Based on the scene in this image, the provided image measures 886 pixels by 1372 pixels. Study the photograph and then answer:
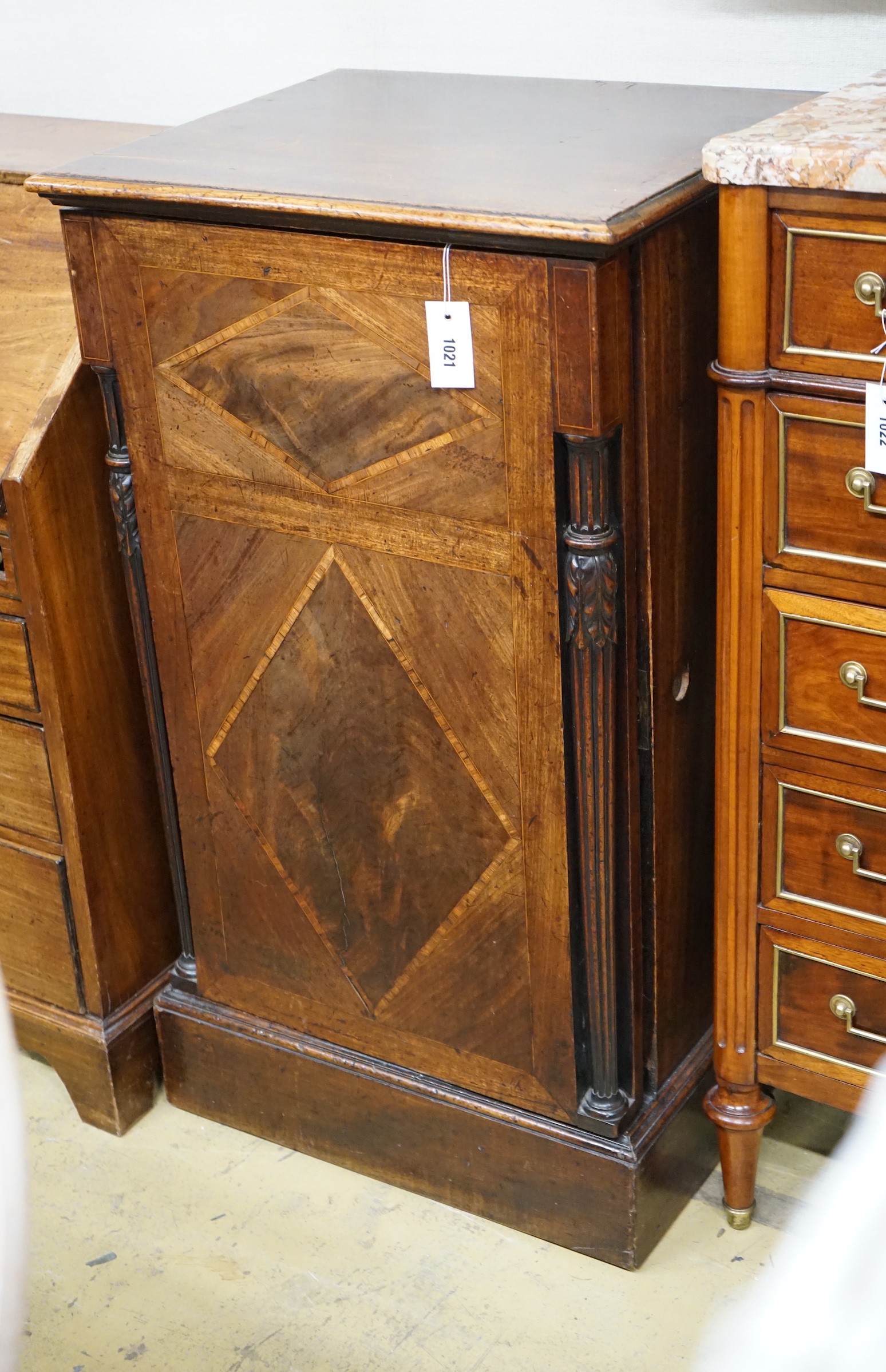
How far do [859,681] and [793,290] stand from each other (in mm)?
419

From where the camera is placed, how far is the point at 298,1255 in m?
2.13

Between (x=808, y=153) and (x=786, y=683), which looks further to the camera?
(x=786, y=683)

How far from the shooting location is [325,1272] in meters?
2.10

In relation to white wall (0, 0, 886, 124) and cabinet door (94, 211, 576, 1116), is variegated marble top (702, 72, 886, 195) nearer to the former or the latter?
cabinet door (94, 211, 576, 1116)

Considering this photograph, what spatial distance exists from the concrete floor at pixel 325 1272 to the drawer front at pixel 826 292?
3.94 ft

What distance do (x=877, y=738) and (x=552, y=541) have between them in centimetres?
42

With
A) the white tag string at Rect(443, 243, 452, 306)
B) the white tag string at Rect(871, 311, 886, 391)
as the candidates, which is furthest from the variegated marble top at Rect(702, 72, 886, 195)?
the white tag string at Rect(443, 243, 452, 306)

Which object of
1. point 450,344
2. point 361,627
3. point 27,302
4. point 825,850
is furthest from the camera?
point 27,302

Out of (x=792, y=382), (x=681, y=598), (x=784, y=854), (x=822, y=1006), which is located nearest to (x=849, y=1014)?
(x=822, y=1006)

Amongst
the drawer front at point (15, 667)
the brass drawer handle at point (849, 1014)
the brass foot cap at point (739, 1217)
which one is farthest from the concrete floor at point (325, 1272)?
the drawer front at point (15, 667)

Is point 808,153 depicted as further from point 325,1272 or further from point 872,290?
point 325,1272

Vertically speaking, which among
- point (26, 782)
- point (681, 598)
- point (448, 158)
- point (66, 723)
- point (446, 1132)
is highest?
point (448, 158)

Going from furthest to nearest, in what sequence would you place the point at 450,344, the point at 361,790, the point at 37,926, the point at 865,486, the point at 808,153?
the point at 37,926 < the point at 361,790 < the point at 450,344 < the point at 865,486 < the point at 808,153

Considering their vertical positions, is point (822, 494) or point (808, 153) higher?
point (808, 153)
